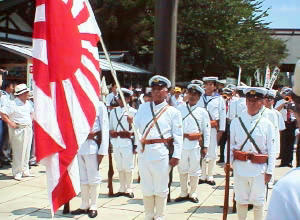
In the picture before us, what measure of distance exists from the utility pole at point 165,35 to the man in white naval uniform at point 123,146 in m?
13.3

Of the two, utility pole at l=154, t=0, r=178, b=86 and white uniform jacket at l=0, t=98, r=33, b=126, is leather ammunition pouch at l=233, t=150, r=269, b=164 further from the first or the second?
utility pole at l=154, t=0, r=178, b=86

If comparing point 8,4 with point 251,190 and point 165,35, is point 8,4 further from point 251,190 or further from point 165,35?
point 251,190

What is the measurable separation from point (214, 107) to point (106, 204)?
3.51 m

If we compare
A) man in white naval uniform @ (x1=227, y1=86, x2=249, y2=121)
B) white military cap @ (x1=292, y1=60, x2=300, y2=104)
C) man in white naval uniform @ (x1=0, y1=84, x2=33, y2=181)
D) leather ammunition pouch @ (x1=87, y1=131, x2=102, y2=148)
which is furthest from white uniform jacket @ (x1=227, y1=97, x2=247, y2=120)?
white military cap @ (x1=292, y1=60, x2=300, y2=104)

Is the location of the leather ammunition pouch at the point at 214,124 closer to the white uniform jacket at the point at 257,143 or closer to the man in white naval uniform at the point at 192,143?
the man in white naval uniform at the point at 192,143

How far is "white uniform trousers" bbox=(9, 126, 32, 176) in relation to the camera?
30.7 feet

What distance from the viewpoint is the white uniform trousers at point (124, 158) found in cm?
789

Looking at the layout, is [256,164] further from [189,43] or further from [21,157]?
[189,43]

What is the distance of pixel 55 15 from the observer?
153 inches

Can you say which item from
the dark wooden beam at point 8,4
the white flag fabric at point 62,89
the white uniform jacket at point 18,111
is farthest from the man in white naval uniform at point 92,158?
the dark wooden beam at point 8,4

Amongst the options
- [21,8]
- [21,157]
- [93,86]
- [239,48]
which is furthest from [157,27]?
[93,86]

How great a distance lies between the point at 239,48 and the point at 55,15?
1042 inches

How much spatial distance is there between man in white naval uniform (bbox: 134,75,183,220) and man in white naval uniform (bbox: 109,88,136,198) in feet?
5.96

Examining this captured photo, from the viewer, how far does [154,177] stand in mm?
5855
